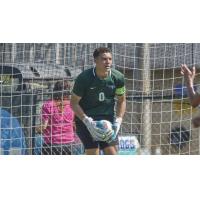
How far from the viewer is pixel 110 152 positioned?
6805 mm

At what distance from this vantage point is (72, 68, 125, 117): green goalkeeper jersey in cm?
702

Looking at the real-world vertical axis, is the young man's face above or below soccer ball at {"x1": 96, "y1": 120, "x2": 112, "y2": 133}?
above

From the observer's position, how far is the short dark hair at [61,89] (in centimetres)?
823

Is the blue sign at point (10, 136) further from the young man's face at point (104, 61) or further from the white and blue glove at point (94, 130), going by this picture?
the young man's face at point (104, 61)

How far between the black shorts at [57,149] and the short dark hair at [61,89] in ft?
2.11

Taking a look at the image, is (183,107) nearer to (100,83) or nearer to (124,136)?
(124,136)

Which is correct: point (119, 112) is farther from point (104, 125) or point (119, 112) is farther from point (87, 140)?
point (87, 140)

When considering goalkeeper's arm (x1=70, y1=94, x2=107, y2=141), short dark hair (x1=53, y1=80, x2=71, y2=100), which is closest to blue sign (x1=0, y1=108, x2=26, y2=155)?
short dark hair (x1=53, y1=80, x2=71, y2=100)

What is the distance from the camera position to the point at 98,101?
7.11 meters

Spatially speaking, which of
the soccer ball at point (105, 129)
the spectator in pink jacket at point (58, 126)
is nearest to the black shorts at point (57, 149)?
the spectator in pink jacket at point (58, 126)

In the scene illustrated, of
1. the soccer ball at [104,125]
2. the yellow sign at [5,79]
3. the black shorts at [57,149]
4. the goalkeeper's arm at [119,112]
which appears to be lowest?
the black shorts at [57,149]

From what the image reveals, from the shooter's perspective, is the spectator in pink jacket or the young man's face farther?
the spectator in pink jacket

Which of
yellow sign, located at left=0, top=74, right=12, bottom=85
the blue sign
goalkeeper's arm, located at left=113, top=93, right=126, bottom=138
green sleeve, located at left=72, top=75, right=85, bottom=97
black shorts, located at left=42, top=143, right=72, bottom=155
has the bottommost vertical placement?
black shorts, located at left=42, top=143, right=72, bottom=155

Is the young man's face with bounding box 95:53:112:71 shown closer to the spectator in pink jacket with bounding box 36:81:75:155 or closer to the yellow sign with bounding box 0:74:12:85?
the spectator in pink jacket with bounding box 36:81:75:155
